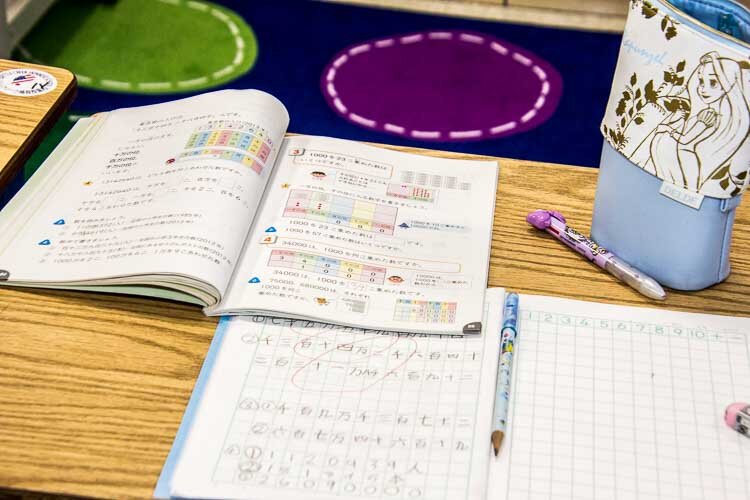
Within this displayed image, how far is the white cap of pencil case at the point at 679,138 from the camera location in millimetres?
800

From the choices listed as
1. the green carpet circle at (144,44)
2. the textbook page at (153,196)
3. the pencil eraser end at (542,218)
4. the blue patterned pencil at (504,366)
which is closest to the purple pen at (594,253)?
the pencil eraser end at (542,218)

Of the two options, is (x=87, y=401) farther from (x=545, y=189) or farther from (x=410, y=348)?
(x=545, y=189)

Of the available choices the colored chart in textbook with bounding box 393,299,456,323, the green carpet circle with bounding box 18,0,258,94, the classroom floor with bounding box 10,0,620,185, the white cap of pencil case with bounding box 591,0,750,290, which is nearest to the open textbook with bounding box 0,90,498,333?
the colored chart in textbook with bounding box 393,299,456,323

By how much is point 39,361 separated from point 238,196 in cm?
25

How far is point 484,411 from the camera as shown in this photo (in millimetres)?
811

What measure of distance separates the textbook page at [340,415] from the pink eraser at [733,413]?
0.20m

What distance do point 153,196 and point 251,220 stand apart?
0.10 m

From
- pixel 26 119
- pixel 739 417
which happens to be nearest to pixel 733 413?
pixel 739 417

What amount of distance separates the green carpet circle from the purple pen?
1578 mm

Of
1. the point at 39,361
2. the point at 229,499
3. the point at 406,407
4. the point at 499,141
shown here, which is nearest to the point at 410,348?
the point at 406,407

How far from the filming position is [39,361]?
84 centimetres

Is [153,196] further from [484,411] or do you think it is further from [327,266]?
[484,411]

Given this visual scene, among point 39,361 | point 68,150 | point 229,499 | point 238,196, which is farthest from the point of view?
point 68,150

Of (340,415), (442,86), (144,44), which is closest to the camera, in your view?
(340,415)
